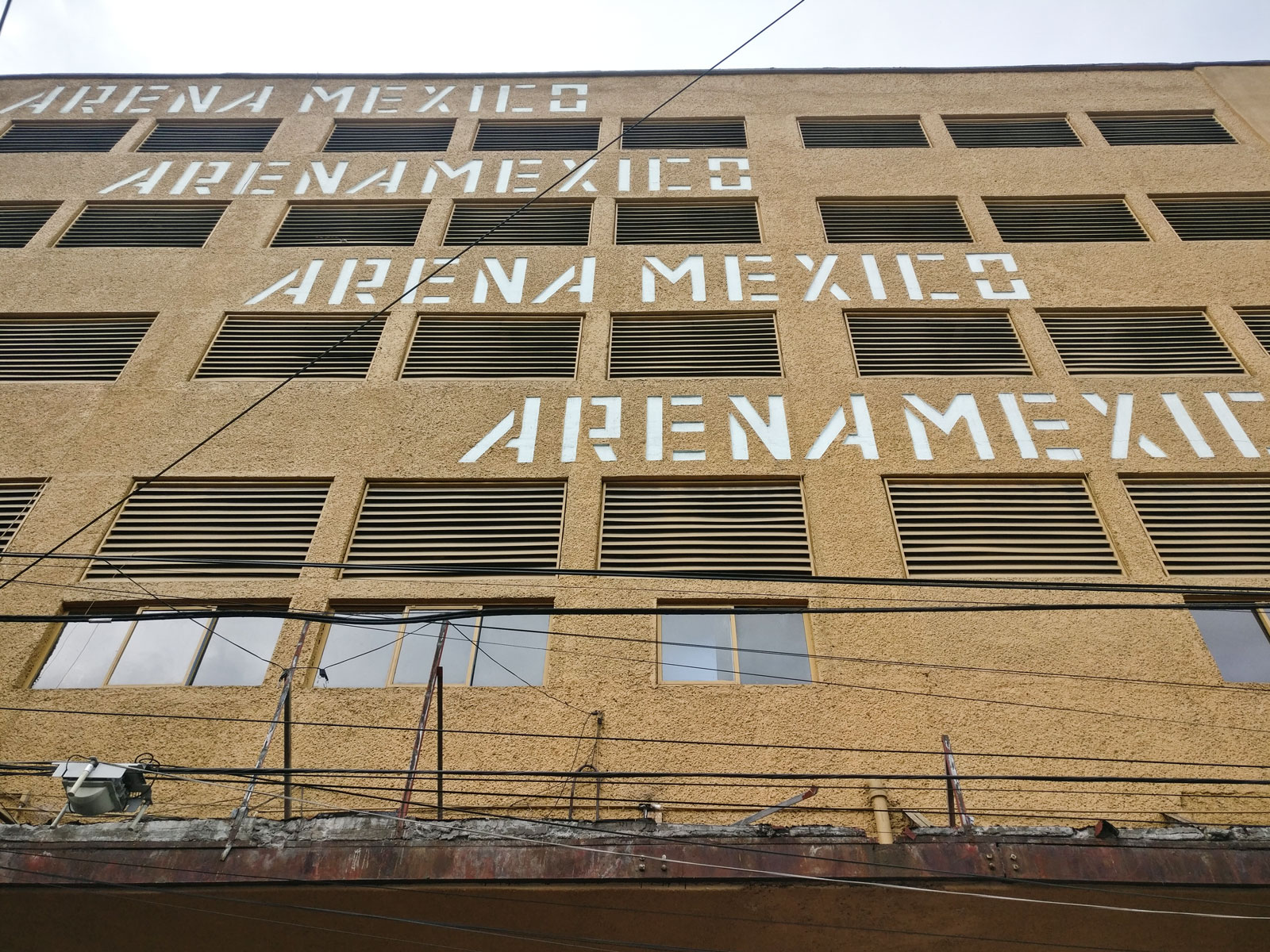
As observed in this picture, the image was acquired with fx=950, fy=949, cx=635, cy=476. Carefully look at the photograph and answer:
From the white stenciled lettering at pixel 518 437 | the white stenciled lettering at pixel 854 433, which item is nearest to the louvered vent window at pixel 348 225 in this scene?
the white stenciled lettering at pixel 518 437

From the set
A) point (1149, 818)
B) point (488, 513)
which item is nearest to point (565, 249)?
point (488, 513)

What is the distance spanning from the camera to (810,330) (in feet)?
46.2

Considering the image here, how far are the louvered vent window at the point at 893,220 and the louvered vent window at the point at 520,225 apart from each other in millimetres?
4320

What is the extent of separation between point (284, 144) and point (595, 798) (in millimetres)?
15691

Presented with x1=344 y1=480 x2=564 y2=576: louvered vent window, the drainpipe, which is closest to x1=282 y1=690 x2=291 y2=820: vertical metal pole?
x1=344 y1=480 x2=564 y2=576: louvered vent window

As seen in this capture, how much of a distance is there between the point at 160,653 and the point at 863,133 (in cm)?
1582

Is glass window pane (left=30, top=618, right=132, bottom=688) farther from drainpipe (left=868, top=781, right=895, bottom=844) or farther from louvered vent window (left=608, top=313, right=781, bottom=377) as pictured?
drainpipe (left=868, top=781, right=895, bottom=844)

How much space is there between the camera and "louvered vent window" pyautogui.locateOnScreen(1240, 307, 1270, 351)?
46.2 ft

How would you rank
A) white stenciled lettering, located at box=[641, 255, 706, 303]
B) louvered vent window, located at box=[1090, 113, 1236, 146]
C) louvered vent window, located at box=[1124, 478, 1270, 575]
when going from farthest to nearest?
louvered vent window, located at box=[1090, 113, 1236, 146] < white stenciled lettering, located at box=[641, 255, 706, 303] < louvered vent window, located at box=[1124, 478, 1270, 575]

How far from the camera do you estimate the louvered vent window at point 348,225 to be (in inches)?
650

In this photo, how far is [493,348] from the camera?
14.1 m

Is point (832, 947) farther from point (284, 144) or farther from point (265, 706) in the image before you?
point (284, 144)

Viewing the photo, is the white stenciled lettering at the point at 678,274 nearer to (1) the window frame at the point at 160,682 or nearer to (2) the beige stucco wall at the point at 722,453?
(2) the beige stucco wall at the point at 722,453

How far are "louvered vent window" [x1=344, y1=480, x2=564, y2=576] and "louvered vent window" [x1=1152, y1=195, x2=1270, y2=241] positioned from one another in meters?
12.2
